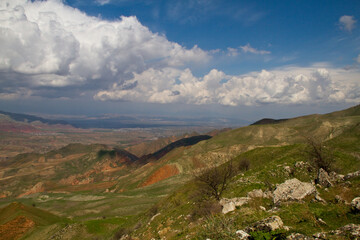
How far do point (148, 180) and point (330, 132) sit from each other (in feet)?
344

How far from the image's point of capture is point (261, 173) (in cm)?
3000

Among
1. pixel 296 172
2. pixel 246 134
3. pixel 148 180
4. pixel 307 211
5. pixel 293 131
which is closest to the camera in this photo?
pixel 307 211

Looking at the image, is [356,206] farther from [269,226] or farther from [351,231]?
[269,226]

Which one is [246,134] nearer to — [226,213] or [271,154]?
[271,154]

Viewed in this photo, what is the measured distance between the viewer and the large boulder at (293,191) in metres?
16.7

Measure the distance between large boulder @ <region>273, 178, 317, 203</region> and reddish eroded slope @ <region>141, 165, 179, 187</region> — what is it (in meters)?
88.5

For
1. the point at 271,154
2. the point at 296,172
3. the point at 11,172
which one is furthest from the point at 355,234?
the point at 11,172

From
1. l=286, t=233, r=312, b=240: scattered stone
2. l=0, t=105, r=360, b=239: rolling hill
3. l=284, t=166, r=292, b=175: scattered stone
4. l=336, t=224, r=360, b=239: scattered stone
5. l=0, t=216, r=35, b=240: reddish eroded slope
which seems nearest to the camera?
l=336, t=224, r=360, b=239: scattered stone

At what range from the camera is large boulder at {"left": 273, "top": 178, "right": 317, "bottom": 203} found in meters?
16.7

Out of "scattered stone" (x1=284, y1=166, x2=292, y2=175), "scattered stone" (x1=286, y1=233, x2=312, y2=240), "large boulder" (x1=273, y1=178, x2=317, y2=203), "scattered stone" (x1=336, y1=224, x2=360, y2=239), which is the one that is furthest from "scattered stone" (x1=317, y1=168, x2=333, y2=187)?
"scattered stone" (x1=286, y1=233, x2=312, y2=240)

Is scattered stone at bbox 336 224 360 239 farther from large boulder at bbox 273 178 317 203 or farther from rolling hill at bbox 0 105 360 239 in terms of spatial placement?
large boulder at bbox 273 178 317 203

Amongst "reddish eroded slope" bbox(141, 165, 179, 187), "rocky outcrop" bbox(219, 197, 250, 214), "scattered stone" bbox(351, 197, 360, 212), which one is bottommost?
"reddish eroded slope" bbox(141, 165, 179, 187)

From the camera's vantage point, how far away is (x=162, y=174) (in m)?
108

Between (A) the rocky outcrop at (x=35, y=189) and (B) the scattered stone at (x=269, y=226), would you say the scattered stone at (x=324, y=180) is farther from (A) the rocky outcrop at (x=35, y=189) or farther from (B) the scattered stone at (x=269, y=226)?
(A) the rocky outcrop at (x=35, y=189)
